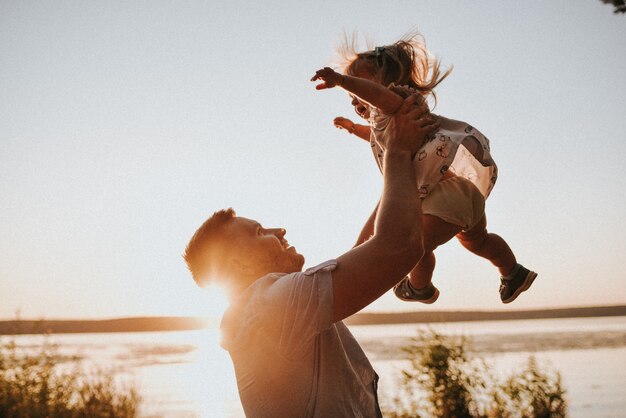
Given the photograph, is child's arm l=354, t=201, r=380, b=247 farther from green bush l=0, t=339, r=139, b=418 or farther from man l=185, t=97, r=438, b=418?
green bush l=0, t=339, r=139, b=418

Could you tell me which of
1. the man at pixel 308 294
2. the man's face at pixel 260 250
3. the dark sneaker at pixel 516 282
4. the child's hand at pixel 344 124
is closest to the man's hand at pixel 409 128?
the man at pixel 308 294

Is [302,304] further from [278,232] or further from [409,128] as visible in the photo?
[409,128]

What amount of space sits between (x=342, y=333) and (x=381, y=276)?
21.7 inches

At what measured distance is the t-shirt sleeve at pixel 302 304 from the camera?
6.38ft

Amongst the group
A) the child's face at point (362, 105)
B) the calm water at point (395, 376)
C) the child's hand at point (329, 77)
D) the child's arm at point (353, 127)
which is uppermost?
the child's face at point (362, 105)

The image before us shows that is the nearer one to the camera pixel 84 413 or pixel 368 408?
pixel 368 408

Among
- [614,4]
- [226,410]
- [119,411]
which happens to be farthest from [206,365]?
[614,4]

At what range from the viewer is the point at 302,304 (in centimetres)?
195

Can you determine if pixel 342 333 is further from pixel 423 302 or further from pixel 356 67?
pixel 356 67

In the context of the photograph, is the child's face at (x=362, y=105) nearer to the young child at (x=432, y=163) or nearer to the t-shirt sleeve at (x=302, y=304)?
the young child at (x=432, y=163)

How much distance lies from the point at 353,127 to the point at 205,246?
108cm

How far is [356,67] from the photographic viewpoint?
3076 mm

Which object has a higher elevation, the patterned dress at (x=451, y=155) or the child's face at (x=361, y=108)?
the child's face at (x=361, y=108)

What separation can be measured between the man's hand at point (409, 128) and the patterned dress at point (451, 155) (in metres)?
0.07
